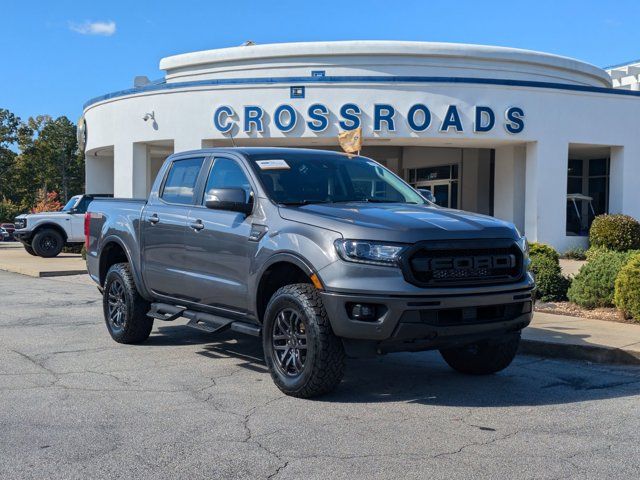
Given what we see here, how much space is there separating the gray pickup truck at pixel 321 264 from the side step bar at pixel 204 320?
1 centimetres

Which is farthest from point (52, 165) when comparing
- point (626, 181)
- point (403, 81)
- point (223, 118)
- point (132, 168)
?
point (626, 181)

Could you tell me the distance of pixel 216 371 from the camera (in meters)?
6.77

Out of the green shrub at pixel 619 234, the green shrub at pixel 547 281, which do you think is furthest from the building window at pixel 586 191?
the green shrub at pixel 547 281

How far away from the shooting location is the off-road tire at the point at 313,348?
5.38 metres

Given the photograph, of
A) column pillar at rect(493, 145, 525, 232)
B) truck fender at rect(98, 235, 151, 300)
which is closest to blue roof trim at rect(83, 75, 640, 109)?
column pillar at rect(493, 145, 525, 232)

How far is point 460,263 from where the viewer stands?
540 centimetres

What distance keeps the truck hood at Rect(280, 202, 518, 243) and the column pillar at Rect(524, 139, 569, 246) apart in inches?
695

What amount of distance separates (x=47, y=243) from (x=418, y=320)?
1946cm

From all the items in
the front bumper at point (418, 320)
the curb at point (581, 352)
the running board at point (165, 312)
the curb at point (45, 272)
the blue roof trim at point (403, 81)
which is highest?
the blue roof trim at point (403, 81)

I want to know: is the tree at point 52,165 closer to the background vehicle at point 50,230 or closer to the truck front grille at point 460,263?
the background vehicle at point 50,230

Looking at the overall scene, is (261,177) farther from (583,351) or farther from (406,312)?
(583,351)

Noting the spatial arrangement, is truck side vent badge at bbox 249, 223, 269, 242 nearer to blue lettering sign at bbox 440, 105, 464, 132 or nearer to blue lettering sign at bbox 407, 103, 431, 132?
blue lettering sign at bbox 407, 103, 431, 132

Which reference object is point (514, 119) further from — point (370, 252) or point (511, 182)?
point (370, 252)

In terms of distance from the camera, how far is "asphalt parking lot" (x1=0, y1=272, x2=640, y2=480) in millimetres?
4242
